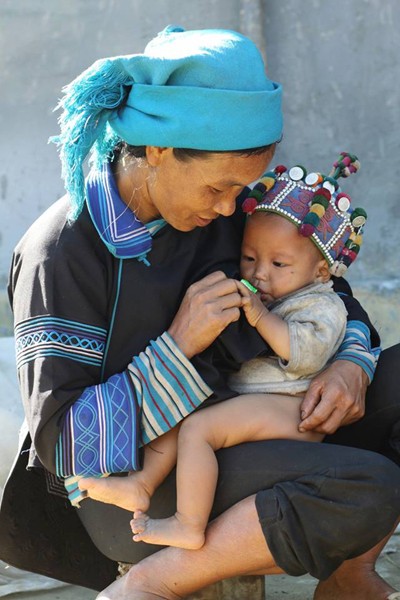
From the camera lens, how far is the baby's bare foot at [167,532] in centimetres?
312

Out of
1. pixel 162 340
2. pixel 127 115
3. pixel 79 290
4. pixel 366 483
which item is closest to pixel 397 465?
pixel 366 483

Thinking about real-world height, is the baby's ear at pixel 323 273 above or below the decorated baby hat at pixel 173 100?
below

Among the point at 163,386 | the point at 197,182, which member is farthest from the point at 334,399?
the point at 197,182

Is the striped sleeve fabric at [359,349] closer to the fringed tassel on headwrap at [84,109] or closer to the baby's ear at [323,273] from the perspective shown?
the baby's ear at [323,273]

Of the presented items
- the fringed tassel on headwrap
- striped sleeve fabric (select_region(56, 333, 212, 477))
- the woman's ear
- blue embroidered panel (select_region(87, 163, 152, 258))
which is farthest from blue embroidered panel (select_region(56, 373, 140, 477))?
the woman's ear

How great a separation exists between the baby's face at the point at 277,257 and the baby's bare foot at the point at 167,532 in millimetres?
738

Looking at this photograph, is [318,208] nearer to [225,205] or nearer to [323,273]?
[323,273]

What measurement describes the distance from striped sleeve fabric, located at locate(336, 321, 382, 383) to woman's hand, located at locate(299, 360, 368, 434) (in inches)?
1.6

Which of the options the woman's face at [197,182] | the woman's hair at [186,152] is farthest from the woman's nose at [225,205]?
the woman's hair at [186,152]

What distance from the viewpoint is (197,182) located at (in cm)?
321

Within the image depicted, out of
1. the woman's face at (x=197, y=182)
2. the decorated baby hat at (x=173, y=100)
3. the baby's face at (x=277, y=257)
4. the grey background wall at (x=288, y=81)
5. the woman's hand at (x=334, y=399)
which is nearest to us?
the decorated baby hat at (x=173, y=100)

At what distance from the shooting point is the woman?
3115mm

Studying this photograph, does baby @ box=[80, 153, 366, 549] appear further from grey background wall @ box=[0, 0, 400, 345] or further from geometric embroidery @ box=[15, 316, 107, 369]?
grey background wall @ box=[0, 0, 400, 345]

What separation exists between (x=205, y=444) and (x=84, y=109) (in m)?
0.94
